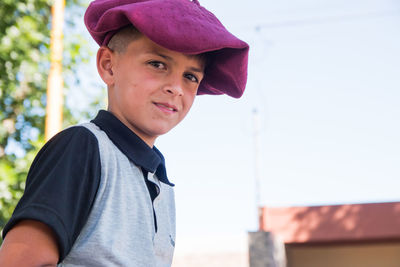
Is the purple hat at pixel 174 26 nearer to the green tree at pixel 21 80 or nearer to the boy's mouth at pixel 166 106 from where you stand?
the boy's mouth at pixel 166 106

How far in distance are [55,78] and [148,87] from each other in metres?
3.24

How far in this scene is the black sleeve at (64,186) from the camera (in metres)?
1.04

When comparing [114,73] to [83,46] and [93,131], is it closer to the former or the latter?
[93,131]

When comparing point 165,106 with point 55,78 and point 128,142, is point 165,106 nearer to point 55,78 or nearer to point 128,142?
point 128,142

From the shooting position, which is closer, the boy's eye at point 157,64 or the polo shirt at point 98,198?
the polo shirt at point 98,198

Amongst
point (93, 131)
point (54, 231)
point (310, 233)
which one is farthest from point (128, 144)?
point (310, 233)

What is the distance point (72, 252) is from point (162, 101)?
43cm

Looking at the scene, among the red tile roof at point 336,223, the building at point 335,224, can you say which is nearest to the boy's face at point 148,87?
the building at point 335,224

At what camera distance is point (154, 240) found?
1.28m

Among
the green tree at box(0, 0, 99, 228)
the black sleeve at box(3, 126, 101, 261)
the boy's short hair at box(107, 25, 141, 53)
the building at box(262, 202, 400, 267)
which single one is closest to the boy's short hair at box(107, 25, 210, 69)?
the boy's short hair at box(107, 25, 141, 53)

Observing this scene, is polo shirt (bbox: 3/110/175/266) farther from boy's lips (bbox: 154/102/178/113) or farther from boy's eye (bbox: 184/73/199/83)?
boy's eye (bbox: 184/73/199/83)

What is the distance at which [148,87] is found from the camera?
1.35 m

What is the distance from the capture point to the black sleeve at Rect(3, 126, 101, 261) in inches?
41.1

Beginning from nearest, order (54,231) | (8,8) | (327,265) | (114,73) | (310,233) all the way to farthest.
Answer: (54,231)
(114,73)
(8,8)
(310,233)
(327,265)
